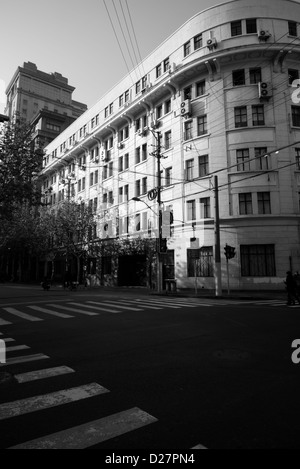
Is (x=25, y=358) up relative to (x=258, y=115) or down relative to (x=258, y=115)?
down

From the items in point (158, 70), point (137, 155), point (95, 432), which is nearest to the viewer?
point (95, 432)

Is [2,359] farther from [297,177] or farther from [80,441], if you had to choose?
[297,177]

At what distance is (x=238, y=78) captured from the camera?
27.2 m

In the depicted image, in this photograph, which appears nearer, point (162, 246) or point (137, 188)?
point (162, 246)

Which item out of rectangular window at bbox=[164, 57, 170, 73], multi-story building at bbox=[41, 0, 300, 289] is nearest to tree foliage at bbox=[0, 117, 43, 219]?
multi-story building at bbox=[41, 0, 300, 289]

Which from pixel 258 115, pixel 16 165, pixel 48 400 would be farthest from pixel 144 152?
pixel 48 400

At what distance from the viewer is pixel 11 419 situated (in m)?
3.40

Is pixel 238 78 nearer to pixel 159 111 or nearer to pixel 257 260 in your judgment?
pixel 159 111

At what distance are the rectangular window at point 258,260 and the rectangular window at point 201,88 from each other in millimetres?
14932

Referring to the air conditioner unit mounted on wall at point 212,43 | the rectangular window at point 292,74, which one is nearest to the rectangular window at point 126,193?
the air conditioner unit mounted on wall at point 212,43

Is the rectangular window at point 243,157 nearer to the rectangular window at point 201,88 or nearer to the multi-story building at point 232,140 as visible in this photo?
the multi-story building at point 232,140

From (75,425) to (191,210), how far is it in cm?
2573

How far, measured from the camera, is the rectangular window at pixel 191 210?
27.9 metres

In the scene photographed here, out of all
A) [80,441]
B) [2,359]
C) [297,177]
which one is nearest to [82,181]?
[297,177]
